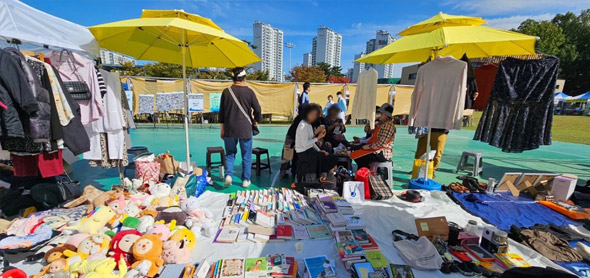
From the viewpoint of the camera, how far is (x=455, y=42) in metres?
2.71

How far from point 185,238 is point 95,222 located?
948 millimetres

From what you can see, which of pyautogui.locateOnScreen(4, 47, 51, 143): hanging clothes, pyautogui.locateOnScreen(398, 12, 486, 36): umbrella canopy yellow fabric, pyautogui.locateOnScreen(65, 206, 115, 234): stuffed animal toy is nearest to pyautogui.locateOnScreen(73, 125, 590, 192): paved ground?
pyautogui.locateOnScreen(65, 206, 115, 234): stuffed animal toy

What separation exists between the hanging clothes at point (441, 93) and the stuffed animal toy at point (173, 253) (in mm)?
3751

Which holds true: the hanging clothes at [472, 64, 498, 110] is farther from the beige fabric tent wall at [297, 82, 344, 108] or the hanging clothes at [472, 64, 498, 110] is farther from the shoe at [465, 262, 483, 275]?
the beige fabric tent wall at [297, 82, 344, 108]

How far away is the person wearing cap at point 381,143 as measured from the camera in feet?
12.6

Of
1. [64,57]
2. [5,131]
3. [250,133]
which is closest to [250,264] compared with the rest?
[250,133]

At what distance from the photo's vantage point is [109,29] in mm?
2883

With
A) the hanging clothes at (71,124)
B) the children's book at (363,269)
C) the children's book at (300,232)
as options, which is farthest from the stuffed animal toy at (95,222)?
the children's book at (363,269)

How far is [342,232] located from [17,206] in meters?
3.87

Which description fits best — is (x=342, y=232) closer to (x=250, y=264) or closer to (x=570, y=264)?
(x=250, y=264)

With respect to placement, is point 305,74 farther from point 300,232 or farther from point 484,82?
point 300,232

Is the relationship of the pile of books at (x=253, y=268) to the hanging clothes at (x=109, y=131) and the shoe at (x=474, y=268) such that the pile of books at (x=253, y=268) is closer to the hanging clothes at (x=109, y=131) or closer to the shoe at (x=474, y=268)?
the shoe at (x=474, y=268)

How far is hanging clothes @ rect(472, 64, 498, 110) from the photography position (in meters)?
3.89

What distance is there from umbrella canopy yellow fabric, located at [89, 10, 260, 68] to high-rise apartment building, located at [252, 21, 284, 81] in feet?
133
